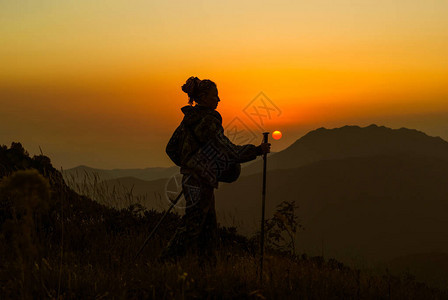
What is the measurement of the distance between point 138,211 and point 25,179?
7.86 meters

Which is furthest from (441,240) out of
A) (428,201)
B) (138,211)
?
(138,211)

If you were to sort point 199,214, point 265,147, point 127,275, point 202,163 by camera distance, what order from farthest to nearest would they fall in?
point 199,214 → point 202,163 → point 265,147 → point 127,275

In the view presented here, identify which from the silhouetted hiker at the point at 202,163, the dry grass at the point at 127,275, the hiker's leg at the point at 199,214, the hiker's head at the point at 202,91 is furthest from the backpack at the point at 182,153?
the dry grass at the point at 127,275

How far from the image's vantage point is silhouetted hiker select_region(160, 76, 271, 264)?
657 centimetres

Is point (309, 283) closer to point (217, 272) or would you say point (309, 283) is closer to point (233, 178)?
point (217, 272)

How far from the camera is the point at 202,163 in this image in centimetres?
657

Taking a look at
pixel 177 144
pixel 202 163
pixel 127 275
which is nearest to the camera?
pixel 127 275

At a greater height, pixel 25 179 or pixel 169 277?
pixel 25 179

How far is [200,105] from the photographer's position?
6770 mm

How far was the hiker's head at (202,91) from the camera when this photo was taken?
6.73m

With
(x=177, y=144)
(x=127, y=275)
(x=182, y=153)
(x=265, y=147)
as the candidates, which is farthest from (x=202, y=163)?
(x=127, y=275)

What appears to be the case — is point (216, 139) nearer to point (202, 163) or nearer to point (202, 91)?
point (202, 163)

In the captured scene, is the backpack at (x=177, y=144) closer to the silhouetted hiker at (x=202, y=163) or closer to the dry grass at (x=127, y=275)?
the silhouetted hiker at (x=202, y=163)

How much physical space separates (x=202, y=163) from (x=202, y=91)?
936mm
